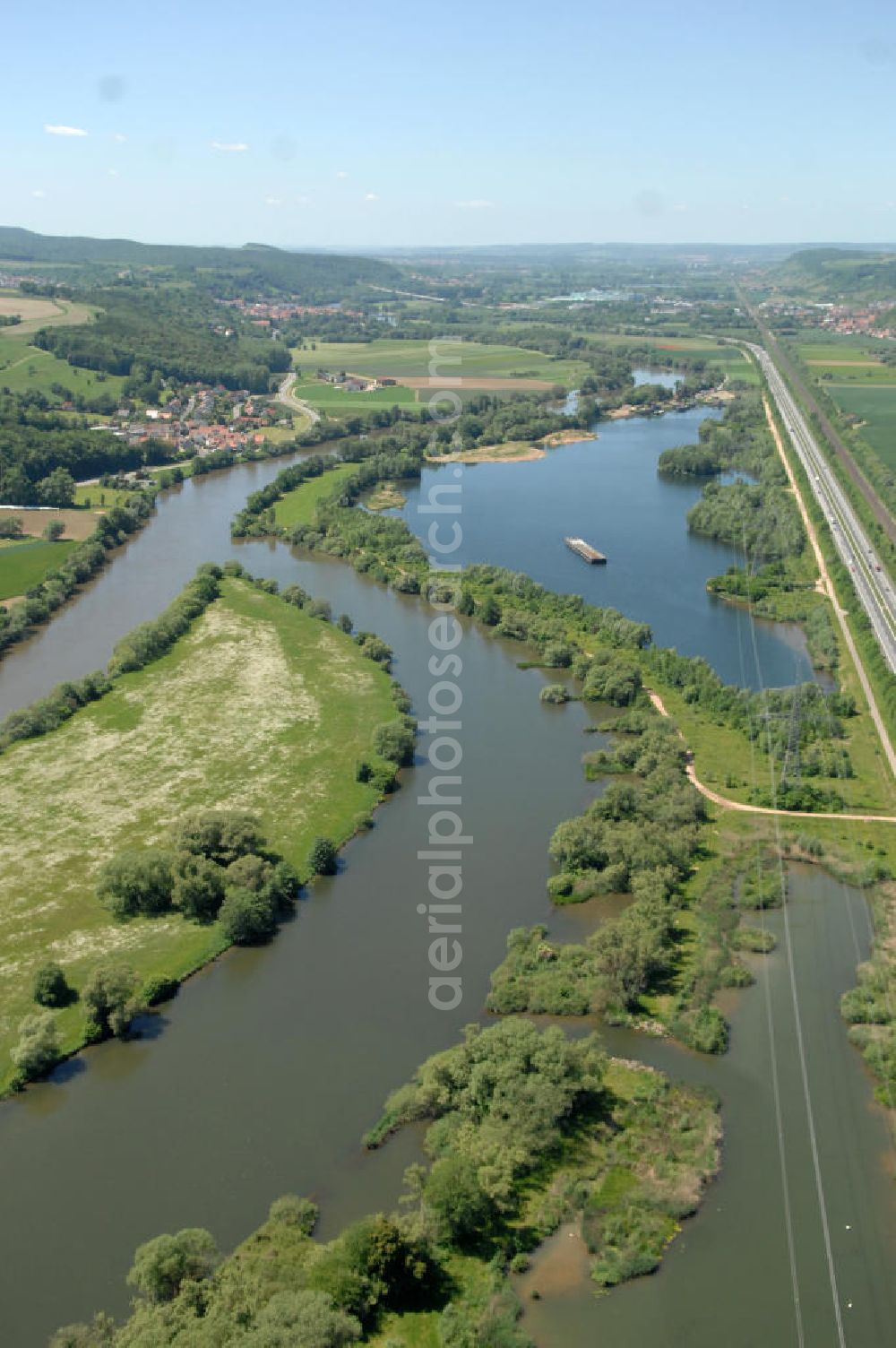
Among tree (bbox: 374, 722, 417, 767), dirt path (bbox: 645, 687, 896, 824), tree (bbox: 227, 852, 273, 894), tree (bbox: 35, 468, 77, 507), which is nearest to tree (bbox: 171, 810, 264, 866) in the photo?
tree (bbox: 227, 852, 273, 894)

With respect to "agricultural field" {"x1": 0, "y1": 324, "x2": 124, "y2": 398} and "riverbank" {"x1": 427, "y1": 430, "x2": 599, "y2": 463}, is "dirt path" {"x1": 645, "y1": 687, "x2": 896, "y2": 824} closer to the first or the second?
"riverbank" {"x1": 427, "y1": 430, "x2": 599, "y2": 463}

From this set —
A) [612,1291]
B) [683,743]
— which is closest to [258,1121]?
[612,1291]

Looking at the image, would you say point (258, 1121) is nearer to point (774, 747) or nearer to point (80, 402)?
point (774, 747)

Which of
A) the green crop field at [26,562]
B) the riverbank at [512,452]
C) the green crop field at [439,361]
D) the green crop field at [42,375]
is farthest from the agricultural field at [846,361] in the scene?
the green crop field at [26,562]

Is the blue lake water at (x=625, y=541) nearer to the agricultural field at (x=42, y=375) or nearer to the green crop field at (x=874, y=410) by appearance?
the green crop field at (x=874, y=410)

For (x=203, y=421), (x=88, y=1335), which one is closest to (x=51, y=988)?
(x=88, y=1335)
